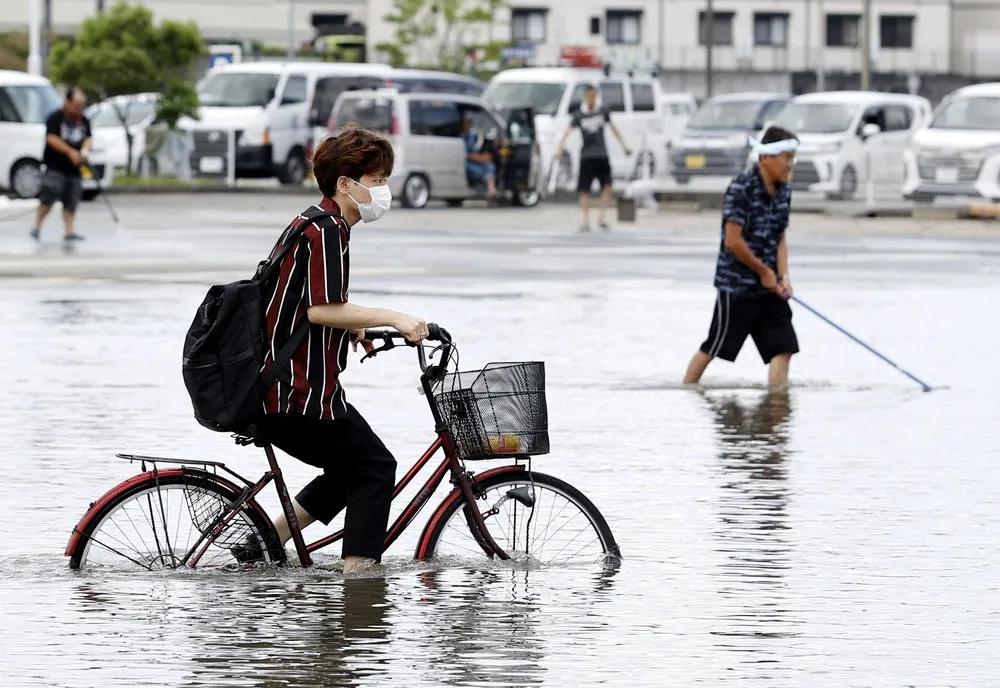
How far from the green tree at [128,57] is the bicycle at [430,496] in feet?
110

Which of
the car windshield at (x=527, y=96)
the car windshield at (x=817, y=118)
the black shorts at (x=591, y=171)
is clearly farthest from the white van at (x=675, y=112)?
the black shorts at (x=591, y=171)

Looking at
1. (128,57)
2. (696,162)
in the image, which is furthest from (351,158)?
(128,57)

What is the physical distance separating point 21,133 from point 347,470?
94.7 feet

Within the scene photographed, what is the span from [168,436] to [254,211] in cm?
2297

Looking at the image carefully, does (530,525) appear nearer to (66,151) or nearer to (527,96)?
(66,151)

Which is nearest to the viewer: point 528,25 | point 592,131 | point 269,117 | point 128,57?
point 592,131

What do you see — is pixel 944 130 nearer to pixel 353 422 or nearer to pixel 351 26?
pixel 353 422

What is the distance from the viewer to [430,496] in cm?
738

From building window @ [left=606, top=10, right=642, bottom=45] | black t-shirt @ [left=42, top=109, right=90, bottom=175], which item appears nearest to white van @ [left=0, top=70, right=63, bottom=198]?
black t-shirt @ [left=42, top=109, right=90, bottom=175]

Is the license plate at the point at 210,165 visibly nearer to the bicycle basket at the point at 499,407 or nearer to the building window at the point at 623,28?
the bicycle basket at the point at 499,407

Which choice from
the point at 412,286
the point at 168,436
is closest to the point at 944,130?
the point at 412,286

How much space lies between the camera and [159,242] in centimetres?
2634

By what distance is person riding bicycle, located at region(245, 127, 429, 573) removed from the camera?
22.7 feet

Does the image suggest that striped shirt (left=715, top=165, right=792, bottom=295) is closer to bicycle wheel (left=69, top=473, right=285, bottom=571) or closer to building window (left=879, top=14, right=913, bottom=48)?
bicycle wheel (left=69, top=473, right=285, bottom=571)
